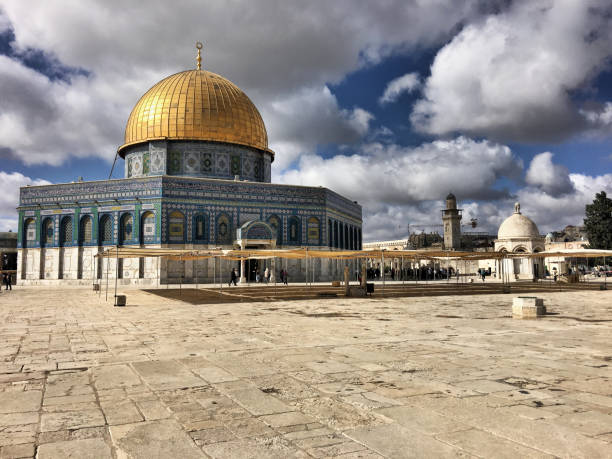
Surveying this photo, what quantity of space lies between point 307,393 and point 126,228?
31.3m

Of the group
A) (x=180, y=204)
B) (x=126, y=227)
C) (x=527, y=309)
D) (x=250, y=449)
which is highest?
(x=180, y=204)

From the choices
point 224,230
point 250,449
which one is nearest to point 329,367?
point 250,449

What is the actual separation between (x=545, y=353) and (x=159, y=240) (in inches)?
1120

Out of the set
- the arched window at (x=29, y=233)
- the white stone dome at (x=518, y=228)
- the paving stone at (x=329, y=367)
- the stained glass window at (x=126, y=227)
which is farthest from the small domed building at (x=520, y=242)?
the paving stone at (x=329, y=367)

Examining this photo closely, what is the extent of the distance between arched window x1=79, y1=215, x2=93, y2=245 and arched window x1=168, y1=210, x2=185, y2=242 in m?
5.87

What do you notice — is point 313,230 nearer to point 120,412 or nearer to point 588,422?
→ point 120,412

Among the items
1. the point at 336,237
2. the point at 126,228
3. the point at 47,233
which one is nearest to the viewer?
the point at 126,228

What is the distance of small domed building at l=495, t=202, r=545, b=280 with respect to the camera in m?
44.8

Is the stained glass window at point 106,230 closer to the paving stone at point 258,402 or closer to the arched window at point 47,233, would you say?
the arched window at point 47,233

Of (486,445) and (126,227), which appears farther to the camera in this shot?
(126,227)

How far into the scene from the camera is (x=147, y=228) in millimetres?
32438

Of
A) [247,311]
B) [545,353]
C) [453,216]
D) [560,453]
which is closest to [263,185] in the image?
[247,311]

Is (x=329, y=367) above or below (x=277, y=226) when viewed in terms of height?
below

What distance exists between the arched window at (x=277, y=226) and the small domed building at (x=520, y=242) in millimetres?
21786
